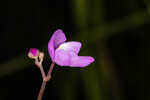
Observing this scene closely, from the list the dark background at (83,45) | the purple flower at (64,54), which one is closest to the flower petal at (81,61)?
the purple flower at (64,54)

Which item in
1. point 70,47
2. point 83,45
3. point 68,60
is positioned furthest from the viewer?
point 83,45

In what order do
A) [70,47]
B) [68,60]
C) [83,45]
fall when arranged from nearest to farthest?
[68,60] < [70,47] < [83,45]

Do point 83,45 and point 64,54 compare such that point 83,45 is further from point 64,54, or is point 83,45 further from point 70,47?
point 64,54

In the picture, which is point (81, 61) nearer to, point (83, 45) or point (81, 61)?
point (81, 61)

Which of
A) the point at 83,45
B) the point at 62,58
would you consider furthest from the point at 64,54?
the point at 83,45

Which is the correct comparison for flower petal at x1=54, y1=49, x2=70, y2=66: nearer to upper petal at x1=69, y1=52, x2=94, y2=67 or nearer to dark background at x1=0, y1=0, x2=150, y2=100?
upper petal at x1=69, y1=52, x2=94, y2=67

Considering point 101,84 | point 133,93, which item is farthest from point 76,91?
point 133,93

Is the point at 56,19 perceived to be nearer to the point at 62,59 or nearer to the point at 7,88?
the point at 7,88

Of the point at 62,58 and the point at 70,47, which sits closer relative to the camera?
the point at 62,58
